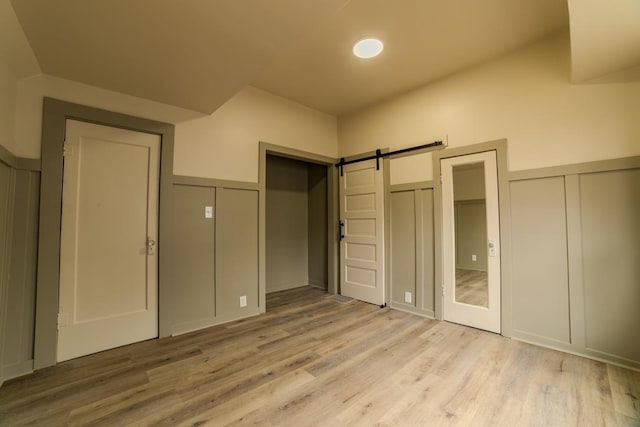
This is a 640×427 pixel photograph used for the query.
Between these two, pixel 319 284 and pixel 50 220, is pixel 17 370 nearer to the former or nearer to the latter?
pixel 50 220

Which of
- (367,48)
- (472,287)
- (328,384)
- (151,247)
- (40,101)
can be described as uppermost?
(367,48)

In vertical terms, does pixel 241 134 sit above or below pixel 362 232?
above

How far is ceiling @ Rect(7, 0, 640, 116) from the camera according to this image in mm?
1654

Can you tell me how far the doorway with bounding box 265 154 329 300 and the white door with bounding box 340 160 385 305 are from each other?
0.46 m

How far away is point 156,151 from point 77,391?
6.99ft

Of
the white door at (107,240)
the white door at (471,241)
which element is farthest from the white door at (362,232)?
the white door at (107,240)

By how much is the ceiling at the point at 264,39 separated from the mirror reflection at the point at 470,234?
1.26 m

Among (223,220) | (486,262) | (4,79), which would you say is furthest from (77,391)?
(486,262)

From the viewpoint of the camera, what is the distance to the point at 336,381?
207 cm

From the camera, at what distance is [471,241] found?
127 inches

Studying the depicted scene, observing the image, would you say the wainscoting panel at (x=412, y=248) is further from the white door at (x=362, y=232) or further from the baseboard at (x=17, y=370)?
the baseboard at (x=17, y=370)

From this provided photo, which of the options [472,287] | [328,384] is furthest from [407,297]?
[328,384]

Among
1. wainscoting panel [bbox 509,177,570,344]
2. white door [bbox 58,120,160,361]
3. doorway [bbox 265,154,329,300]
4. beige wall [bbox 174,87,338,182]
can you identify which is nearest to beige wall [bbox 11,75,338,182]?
beige wall [bbox 174,87,338,182]

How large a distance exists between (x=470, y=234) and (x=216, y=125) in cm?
328
